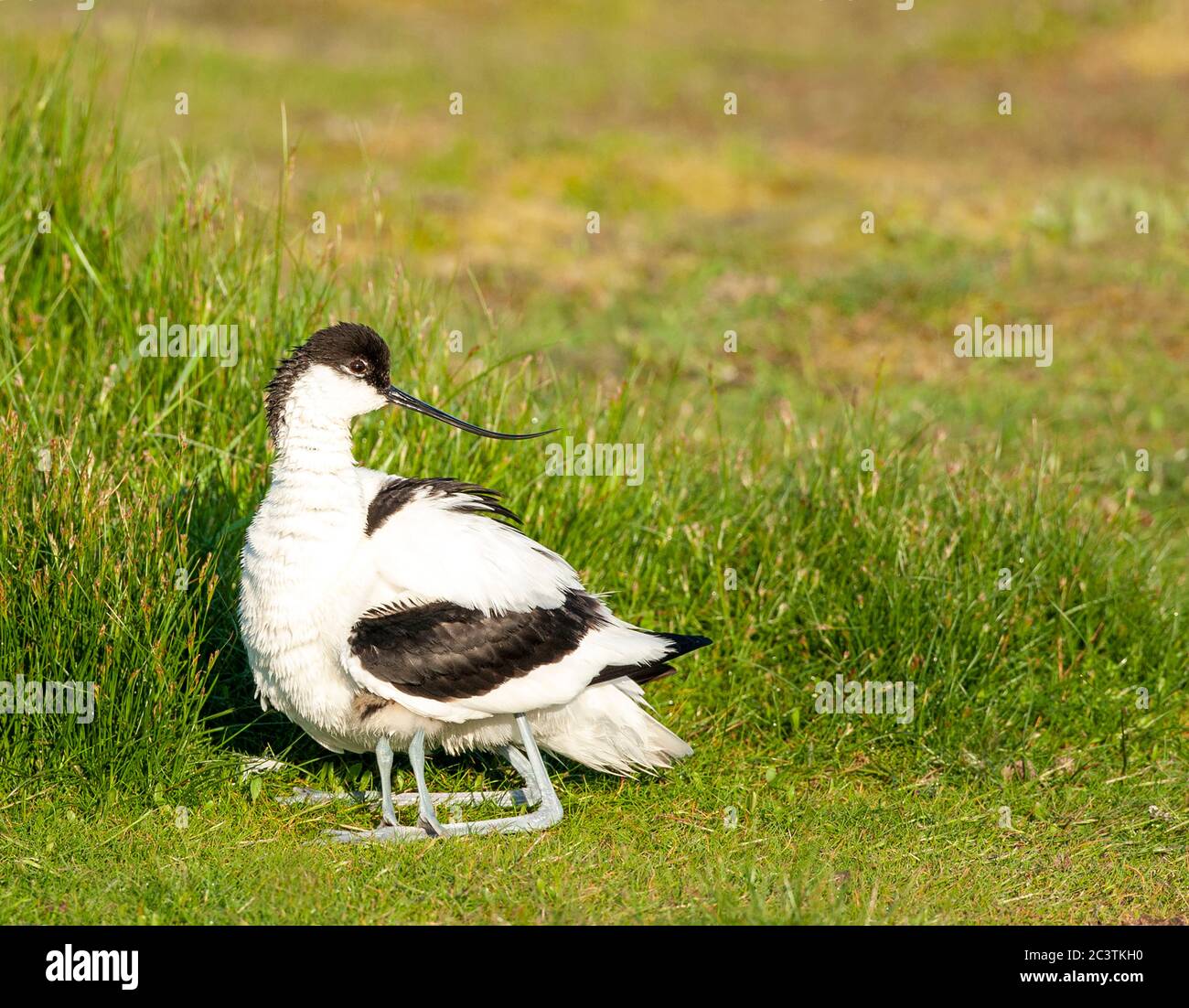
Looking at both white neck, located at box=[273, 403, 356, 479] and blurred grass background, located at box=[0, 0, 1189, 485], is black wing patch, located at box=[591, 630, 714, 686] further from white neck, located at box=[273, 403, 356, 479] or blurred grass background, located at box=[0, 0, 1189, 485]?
blurred grass background, located at box=[0, 0, 1189, 485]

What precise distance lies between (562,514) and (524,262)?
7195mm

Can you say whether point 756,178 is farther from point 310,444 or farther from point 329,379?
point 310,444

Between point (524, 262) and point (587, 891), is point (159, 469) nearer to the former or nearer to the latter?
point (587, 891)

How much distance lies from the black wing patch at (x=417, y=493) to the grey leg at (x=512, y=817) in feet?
2.73

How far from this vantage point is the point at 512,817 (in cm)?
568

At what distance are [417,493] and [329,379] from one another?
56 cm

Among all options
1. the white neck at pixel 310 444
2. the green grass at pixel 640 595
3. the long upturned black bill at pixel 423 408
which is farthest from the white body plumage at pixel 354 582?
the green grass at pixel 640 595

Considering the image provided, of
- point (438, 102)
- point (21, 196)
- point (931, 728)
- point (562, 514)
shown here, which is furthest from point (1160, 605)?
point (438, 102)

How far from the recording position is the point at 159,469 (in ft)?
21.6

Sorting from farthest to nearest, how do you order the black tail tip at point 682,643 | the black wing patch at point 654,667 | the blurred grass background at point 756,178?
the blurred grass background at point 756,178, the black tail tip at point 682,643, the black wing patch at point 654,667

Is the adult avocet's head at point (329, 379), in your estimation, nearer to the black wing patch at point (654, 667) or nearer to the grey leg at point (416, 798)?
the black wing patch at point (654, 667)

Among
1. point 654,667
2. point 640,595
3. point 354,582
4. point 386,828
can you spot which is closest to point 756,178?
point 640,595

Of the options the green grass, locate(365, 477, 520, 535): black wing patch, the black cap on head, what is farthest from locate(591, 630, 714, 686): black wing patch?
the black cap on head

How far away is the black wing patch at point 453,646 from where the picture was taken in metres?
5.29
